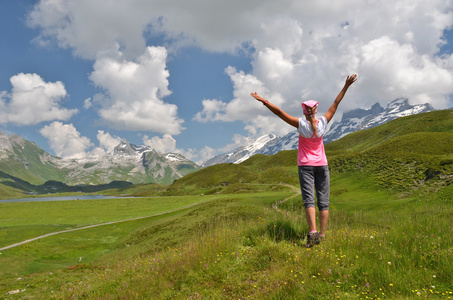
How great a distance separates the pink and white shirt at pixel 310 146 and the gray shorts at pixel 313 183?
187 millimetres

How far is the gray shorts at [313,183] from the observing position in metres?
7.51

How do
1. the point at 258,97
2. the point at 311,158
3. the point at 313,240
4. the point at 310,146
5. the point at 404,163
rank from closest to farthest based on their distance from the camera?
the point at 313,240 → the point at 311,158 → the point at 310,146 → the point at 258,97 → the point at 404,163

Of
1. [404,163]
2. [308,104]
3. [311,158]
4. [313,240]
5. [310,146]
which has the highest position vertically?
[308,104]

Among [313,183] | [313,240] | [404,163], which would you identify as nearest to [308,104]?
[313,183]

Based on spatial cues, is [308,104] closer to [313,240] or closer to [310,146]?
[310,146]

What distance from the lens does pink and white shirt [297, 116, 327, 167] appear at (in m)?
7.56

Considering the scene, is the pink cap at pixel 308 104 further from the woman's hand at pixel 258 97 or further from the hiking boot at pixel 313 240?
the hiking boot at pixel 313 240

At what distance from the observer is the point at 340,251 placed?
20.2 feet

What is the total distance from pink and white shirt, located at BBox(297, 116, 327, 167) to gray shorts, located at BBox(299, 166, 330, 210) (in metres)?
0.19

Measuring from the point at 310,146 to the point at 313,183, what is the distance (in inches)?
44.9

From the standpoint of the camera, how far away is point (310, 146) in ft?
25.3

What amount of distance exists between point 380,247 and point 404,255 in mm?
500

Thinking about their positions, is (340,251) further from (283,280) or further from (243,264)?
(243,264)

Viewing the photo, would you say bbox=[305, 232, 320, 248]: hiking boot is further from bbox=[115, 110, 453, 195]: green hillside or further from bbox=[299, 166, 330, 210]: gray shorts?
bbox=[115, 110, 453, 195]: green hillside
